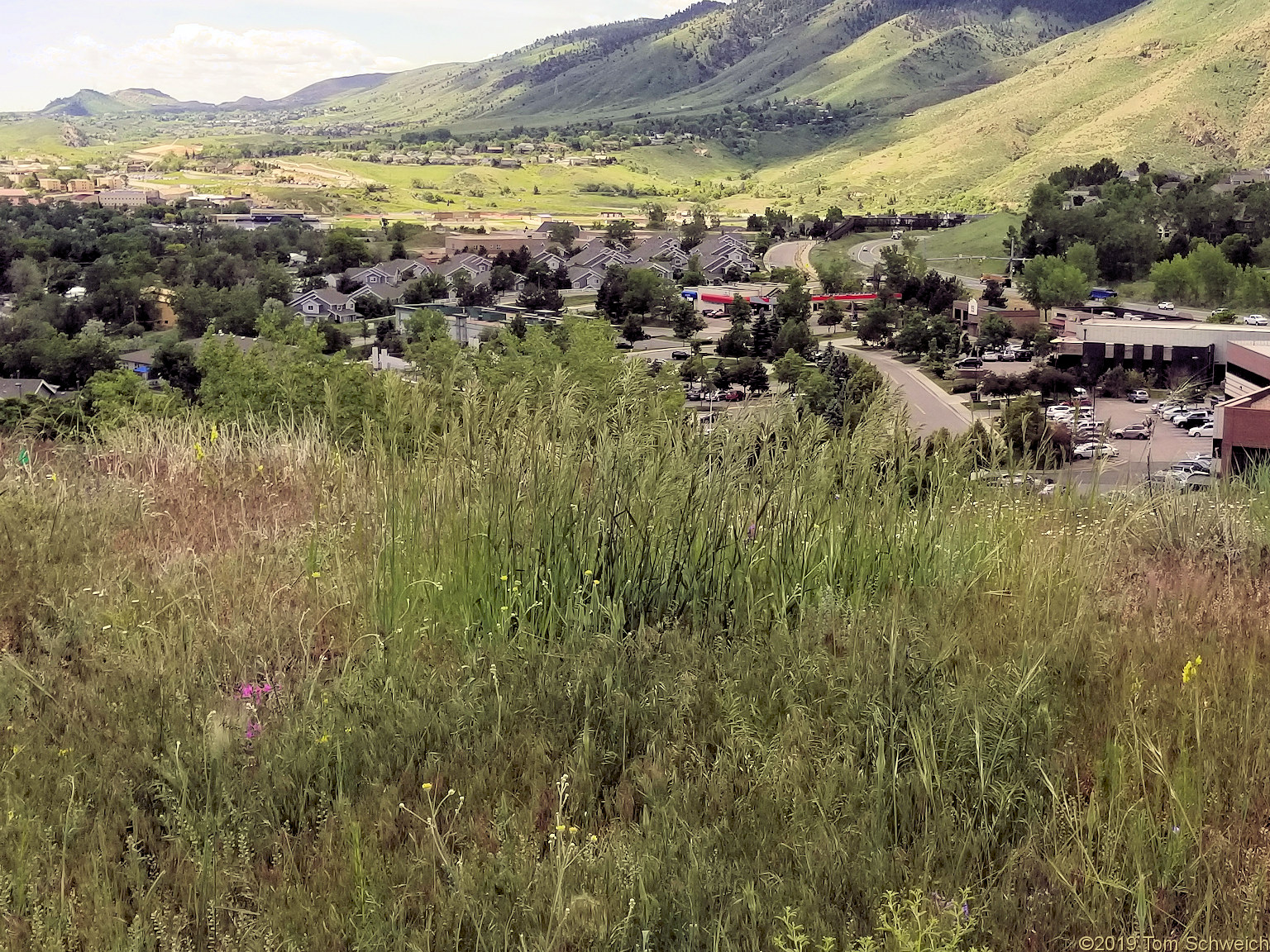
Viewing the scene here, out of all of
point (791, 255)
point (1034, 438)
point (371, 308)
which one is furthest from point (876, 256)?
point (1034, 438)

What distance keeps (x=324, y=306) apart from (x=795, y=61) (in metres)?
143

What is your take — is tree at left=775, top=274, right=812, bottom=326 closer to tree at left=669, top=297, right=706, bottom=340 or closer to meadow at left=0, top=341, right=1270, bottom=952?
tree at left=669, top=297, right=706, bottom=340

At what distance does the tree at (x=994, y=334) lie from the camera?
35094 mm

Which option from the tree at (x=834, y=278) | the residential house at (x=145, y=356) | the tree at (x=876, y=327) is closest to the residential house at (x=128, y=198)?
the residential house at (x=145, y=356)

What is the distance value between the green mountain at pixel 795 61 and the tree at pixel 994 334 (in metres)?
103

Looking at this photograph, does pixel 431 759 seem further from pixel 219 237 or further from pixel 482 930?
pixel 219 237

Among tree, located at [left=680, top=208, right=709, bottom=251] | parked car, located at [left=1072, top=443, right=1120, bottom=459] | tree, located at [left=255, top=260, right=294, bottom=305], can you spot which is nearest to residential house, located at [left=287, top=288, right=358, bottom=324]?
tree, located at [left=255, top=260, right=294, bottom=305]

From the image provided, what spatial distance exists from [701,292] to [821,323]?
35.0 ft

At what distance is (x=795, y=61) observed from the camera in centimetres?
17200

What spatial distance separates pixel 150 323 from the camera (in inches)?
1683

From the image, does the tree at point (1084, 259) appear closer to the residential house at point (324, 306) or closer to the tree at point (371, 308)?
the tree at point (371, 308)

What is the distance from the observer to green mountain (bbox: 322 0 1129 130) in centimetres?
14312

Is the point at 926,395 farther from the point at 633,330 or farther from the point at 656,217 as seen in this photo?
the point at 656,217

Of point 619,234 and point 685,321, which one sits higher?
point 619,234
